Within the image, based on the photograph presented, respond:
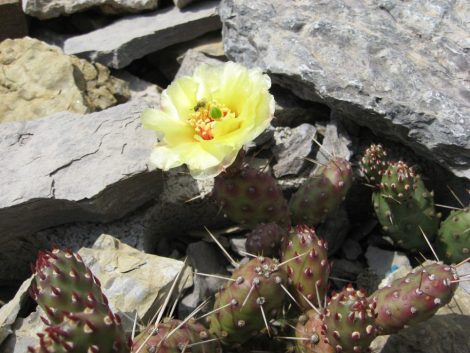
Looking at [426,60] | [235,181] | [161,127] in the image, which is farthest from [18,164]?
[426,60]

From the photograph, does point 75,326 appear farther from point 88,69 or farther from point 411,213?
point 88,69

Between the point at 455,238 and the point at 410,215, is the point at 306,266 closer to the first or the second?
the point at 410,215

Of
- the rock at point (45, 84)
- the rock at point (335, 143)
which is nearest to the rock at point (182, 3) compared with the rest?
the rock at point (45, 84)

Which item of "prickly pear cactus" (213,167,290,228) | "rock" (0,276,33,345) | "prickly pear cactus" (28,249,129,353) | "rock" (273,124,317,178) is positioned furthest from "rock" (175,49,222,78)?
"prickly pear cactus" (28,249,129,353)

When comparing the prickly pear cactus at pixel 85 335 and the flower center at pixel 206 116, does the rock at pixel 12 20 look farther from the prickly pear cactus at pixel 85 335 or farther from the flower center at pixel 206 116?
the prickly pear cactus at pixel 85 335

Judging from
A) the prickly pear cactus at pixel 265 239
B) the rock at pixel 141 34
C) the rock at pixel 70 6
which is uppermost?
the rock at pixel 70 6
